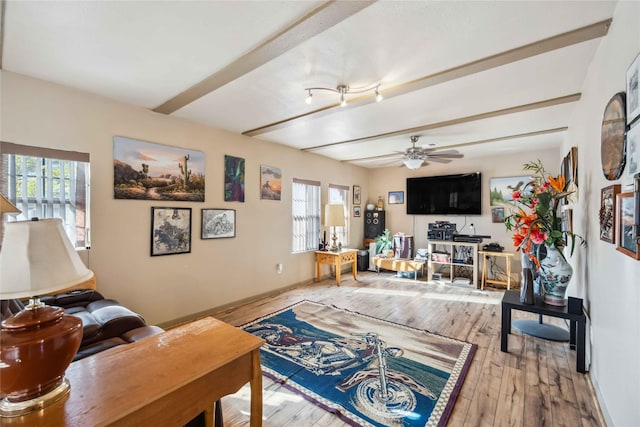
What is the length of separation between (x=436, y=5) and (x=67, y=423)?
2353 millimetres

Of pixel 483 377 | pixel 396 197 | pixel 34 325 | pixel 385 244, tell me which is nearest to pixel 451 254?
pixel 385 244

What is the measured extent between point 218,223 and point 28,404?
291 cm

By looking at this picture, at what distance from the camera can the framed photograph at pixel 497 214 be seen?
5184 millimetres

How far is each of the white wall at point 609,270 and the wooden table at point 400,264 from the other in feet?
9.50

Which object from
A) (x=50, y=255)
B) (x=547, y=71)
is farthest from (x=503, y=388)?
(x=50, y=255)

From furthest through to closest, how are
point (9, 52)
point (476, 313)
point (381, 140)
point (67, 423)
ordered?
point (381, 140), point (476, 313), point (9, 52), point (67, 423)

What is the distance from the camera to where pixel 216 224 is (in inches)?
144

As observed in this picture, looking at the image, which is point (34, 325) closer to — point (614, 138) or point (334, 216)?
point (614, 138)

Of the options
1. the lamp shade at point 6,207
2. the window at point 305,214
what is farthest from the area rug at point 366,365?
the lamp shade at point 6,207

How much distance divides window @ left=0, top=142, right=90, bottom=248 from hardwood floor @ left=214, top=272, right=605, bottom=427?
6.25 feet

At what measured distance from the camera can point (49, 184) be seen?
2.47 m

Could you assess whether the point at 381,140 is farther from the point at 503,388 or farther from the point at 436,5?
the point at 503,388

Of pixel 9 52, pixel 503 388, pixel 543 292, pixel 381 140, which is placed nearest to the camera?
pixel 9 52

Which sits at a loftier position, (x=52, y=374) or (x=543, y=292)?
(x=52, y=374)
